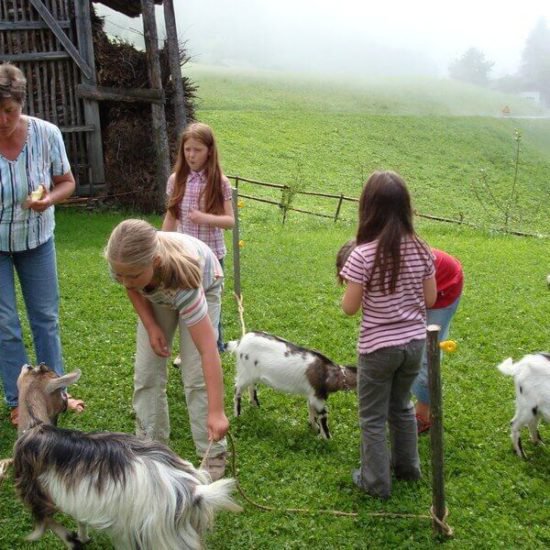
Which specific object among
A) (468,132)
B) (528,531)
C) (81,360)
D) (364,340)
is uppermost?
(468,132)

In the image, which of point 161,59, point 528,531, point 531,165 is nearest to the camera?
A: point 528,531

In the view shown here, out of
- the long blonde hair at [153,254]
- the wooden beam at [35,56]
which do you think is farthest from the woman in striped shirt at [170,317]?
the wooden beam at [35,56]

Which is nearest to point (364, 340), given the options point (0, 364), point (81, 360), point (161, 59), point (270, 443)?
point (270, 443)

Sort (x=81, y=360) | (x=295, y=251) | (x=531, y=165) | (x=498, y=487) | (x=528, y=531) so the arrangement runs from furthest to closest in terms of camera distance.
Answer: (x=531, y=165), (x=295, y=251), (x=81, y=360), (x=498, y=487), (x=528, y=531)

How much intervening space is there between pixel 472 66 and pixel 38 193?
77867 millimetres

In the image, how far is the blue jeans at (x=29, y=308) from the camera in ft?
13.2

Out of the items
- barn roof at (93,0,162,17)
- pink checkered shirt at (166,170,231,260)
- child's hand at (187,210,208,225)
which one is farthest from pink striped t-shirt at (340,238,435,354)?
barn roof at (93,0,162,17)

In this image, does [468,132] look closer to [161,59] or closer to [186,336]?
[161,59]

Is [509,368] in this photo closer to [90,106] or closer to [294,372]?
[294,372]

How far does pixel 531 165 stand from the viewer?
2994 centimetres

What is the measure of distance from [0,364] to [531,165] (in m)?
30.0

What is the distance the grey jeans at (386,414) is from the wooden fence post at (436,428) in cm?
32

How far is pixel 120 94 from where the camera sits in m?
11.9

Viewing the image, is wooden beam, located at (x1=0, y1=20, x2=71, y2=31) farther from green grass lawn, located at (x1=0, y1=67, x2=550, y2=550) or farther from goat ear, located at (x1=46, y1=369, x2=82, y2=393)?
goat ear, located at (x1=46, y1=369, x2=82, y2=393)
